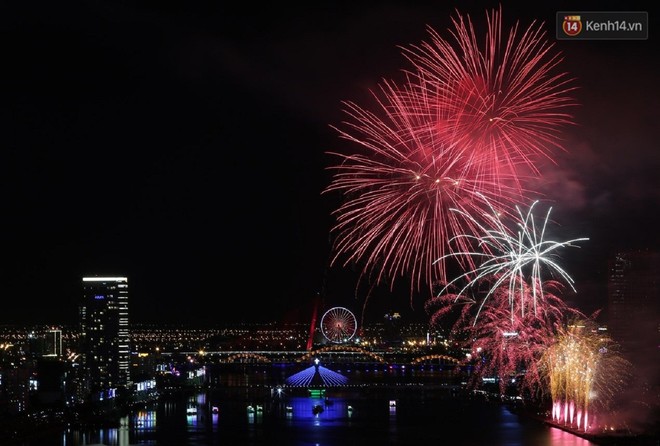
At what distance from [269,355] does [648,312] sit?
78.4 meters

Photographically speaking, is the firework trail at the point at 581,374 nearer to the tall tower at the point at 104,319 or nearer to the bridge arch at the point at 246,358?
the bridge arch at the point at 246,358

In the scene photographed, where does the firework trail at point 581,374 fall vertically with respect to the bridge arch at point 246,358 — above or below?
above

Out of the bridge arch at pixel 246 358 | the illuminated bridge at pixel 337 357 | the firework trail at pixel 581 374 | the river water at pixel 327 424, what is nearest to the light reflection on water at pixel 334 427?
the river water at pixel 327 424

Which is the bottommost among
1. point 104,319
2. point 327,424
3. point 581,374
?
point 327,424

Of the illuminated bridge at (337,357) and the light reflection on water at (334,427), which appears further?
the illuminated bridge at (337,357)

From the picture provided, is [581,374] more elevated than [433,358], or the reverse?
[581,374]

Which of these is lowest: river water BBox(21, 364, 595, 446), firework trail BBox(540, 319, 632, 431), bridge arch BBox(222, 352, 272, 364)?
river water BBox(21, 364, 595, 446)

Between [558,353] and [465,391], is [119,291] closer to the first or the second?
[465,391]

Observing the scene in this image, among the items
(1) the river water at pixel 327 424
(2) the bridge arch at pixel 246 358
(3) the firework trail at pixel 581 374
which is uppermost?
(3) the firework trail at pixel 581 374

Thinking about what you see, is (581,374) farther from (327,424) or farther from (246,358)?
Result: (246,358)

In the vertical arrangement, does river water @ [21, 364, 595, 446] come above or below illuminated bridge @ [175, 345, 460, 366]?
below

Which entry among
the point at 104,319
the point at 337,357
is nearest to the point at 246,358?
the point at 337,357

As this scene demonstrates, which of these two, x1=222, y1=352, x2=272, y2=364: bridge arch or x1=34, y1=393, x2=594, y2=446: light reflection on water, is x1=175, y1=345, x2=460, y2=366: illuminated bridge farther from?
x1=34, y1=393, x2=594, y2=446: light reflection on water

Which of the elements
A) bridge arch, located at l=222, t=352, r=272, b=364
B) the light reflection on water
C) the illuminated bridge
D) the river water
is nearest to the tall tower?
the illuminated bridge
